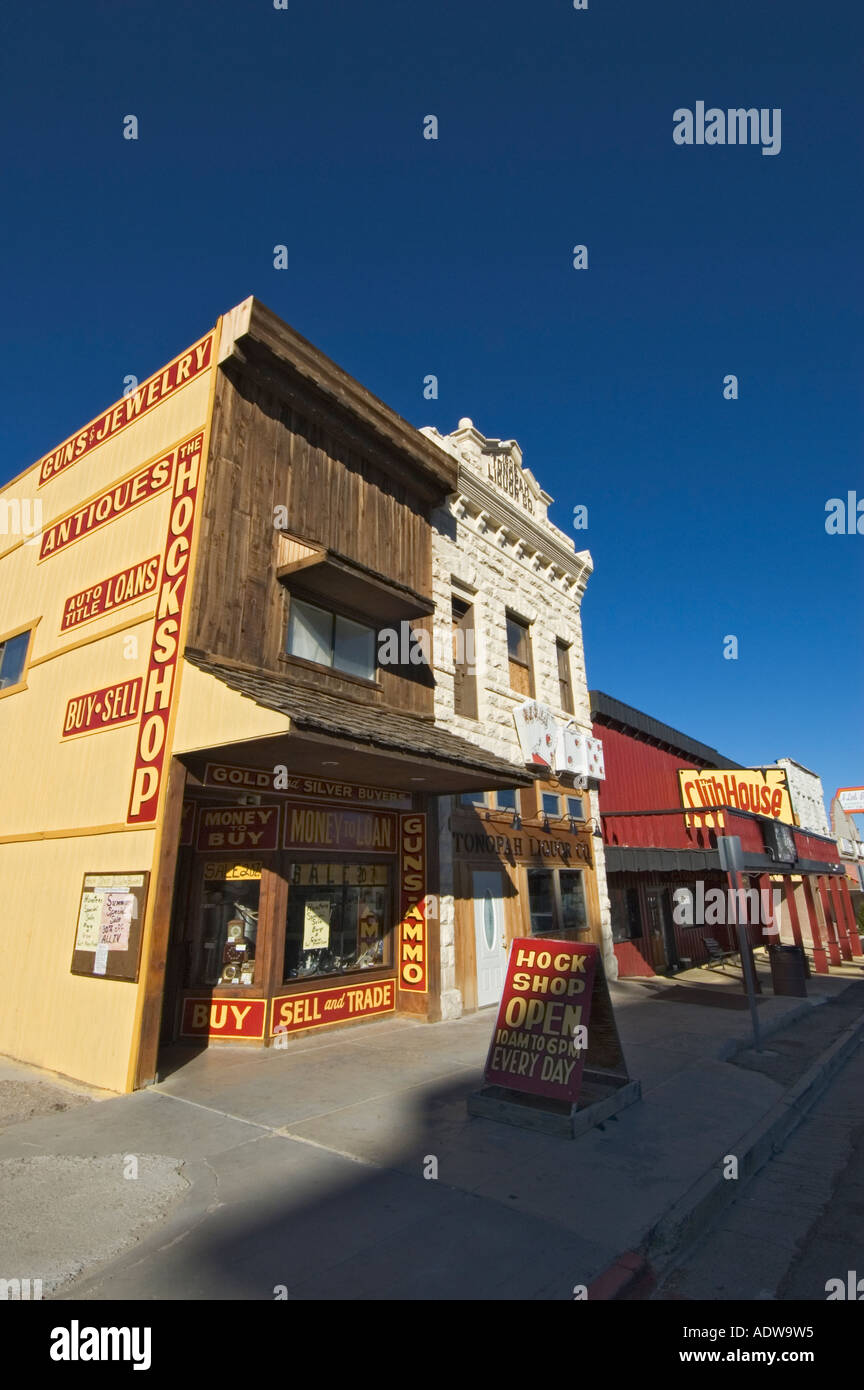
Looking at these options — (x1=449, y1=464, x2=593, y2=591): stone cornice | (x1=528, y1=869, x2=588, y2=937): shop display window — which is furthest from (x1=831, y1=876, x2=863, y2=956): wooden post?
(x1=449, y1=464, x2=593, y2=591): stone cornice

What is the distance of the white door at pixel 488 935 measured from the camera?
12516mm

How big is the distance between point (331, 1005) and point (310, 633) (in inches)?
225

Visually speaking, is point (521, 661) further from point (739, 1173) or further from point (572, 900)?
point (739, 1173)

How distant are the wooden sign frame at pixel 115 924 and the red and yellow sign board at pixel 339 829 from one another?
2.32 m

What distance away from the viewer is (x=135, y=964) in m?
7.91

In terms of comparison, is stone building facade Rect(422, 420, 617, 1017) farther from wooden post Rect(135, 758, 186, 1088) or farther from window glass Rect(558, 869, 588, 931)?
wooden post Rect(135, 758, 186, 1088)

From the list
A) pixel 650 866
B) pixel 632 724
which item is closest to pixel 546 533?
pixel 632 724

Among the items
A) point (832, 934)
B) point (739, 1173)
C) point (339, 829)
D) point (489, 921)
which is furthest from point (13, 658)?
point (832, 934)

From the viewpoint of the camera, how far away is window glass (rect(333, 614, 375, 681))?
37.1 feet

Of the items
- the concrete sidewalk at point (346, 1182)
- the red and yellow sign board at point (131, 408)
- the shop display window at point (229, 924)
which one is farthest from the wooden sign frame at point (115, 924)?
the red and yellow sign board at point (131, 408)

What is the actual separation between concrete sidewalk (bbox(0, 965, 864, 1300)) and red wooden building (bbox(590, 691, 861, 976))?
9335 mm
